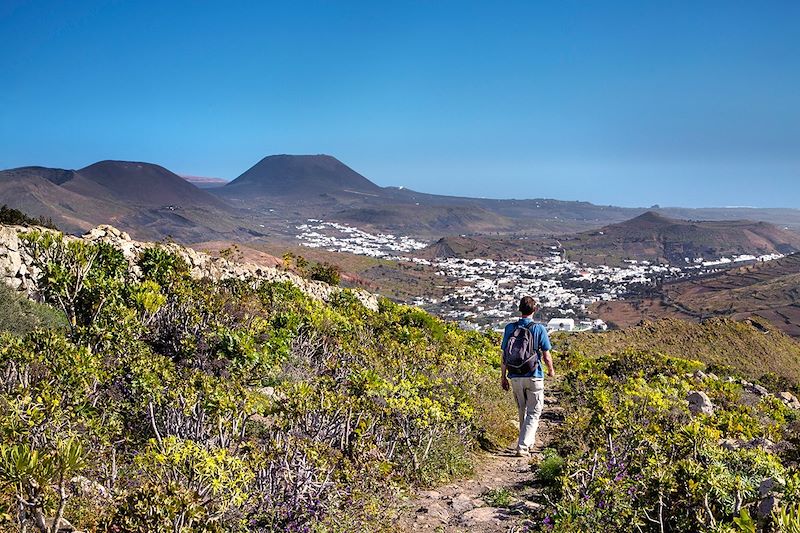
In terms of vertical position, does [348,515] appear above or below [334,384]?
below

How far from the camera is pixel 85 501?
156 inches

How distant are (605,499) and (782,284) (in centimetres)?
9522

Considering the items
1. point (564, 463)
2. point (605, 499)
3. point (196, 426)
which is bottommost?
point (564, 463)

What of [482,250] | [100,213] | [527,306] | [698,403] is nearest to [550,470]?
[527,306]

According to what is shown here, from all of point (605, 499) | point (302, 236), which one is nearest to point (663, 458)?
point (605, 499)

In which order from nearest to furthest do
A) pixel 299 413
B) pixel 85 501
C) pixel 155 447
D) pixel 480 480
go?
1. pixel 155 447
2. pixel 85 501
3. pixel 299 413
4. pixel 480 480

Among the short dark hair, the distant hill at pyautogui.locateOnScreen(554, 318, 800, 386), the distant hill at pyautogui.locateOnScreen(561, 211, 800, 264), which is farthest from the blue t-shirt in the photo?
the distant hill at pyautogui.locateOnScreen(561, 211, 800, 264)

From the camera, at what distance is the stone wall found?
13109 mm

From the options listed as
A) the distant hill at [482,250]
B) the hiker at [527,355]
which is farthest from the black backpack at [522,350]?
the distant hill at [482,250]

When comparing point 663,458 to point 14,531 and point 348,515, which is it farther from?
point 14,531

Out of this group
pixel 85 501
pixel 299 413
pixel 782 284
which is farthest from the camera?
pixel 782 284

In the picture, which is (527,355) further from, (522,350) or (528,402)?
(528,402)

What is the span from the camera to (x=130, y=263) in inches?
582

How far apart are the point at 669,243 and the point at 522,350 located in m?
199
